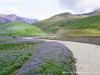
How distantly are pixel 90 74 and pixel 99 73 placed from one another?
3.11 feet

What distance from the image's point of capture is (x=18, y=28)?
18000cm

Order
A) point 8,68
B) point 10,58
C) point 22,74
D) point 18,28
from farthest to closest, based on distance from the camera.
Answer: point 18,28
point 10,58
point 8,68
point 22,74

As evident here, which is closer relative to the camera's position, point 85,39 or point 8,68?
point 8,68

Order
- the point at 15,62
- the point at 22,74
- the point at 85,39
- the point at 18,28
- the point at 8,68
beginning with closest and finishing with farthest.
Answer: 1. the point at 22,74
2. the point at 8,68
3. the point at 15,62
4. the point at 85,39
5. the point at 18,28

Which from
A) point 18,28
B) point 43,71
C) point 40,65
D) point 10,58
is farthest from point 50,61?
point 18,28

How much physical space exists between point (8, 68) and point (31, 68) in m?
3.27

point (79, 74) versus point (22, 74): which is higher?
point (22, 74)

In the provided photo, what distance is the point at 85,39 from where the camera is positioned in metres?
81.0

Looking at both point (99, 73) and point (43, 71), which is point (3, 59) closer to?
point (43, 71)

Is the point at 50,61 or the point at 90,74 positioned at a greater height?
the point at 50,61

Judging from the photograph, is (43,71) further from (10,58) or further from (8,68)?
(10,58)

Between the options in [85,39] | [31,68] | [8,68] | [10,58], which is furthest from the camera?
[85,39]

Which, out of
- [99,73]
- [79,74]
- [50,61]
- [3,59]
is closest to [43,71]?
[50,61]

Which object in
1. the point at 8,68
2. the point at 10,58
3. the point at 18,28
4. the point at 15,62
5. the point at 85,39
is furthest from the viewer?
the point at 18,28
